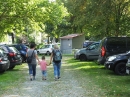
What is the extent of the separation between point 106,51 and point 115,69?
1.78 metres

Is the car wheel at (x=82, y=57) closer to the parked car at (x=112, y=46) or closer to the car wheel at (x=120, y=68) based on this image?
the parked car at (x=112, y=46)

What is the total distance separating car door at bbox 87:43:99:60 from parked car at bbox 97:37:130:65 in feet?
24.2

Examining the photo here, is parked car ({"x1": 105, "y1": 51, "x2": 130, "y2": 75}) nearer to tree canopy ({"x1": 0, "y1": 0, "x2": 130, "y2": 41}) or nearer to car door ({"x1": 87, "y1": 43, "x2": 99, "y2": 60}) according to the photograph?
tree canopy ({"x1": 0, "y1": 0, "x2": 130, "y2": 41})

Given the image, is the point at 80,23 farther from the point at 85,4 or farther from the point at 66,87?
the point at 66,87

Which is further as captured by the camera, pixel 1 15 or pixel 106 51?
pixel 1 15

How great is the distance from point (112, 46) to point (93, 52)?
26.1 ft

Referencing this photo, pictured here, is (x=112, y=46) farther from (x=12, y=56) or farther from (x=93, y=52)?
(x=93, y=52)

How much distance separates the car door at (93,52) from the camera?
23.9 metres

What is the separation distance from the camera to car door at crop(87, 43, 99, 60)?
23.9 meters

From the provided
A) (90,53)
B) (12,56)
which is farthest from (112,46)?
(90,53)

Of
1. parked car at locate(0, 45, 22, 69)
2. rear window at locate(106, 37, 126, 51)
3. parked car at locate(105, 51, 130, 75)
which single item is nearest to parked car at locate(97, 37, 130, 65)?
rear window at locate(106, 37, 126, 51)

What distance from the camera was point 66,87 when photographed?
10.6 meters

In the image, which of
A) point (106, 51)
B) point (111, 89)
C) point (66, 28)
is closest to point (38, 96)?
point (111, 89)

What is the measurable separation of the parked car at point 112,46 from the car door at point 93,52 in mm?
7369
